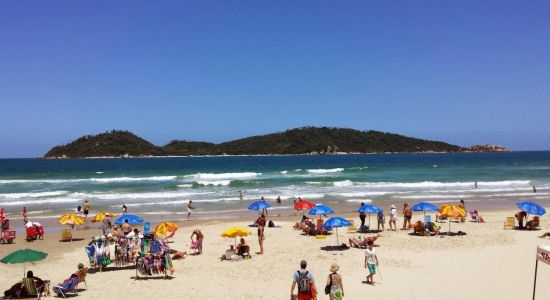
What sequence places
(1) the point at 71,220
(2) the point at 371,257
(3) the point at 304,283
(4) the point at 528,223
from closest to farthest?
(3) the point at 304,283
(2) the point at 371,257
(1) the point at 71,220
(4) the point at 528,223

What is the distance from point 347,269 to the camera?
514 inches

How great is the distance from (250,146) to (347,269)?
178946 millimetres

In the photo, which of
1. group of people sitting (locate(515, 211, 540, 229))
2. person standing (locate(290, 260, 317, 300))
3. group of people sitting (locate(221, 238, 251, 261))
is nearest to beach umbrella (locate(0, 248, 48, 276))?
group of people sitting (locate(221, 238, 251, 261))

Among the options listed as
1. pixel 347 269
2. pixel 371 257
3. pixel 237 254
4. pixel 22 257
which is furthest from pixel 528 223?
pixel 22 257

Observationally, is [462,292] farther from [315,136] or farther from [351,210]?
[315,136]

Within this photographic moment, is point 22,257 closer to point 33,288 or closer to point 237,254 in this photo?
point 33,288

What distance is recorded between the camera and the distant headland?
169m

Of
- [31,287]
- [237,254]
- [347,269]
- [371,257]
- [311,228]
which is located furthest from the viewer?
[311,228]

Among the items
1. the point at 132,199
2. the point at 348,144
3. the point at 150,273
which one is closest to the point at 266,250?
the point at 150,273

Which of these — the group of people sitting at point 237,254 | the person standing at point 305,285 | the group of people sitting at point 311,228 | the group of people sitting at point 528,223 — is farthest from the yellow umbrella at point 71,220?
the group of people sitting at point 528,223

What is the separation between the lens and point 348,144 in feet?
603

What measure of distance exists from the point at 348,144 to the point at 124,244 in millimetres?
172836

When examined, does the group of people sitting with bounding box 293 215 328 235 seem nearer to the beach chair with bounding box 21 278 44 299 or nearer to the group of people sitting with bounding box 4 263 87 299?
the group of people sitting with bounding box 4 263 87 299

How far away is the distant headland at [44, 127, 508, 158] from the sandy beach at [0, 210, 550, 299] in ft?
515
